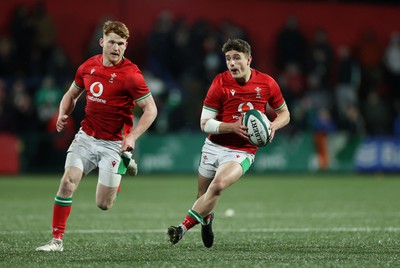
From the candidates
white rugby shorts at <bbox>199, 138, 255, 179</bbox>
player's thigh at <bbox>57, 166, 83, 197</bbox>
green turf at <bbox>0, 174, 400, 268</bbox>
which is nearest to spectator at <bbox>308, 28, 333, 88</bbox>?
green turf at <bbox>0, 174, 400, 268</bbox>

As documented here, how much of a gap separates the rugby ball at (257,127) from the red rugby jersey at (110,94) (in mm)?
995

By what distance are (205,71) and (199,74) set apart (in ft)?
0.56

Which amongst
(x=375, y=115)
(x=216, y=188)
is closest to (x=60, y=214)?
(x=216, y=188)

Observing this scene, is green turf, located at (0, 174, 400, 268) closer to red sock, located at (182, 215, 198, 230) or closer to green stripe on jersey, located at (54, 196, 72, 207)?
red sock, located at (182, 215, 198, 230)

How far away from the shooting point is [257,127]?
8.40 meters

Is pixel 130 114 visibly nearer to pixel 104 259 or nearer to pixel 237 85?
pixel 237 85

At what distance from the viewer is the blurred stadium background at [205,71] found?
20984mm

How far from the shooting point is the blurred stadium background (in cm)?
2098

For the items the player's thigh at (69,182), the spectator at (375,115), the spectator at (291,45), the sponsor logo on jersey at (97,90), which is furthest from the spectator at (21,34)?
the player's thigh at (69,182)

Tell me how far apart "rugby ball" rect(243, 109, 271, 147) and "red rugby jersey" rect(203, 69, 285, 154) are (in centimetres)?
41

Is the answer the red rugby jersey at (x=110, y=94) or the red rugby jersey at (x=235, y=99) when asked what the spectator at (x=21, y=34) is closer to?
the red rugby jersey at (x=110, y=94)

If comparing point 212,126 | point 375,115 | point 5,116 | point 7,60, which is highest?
point 212,126

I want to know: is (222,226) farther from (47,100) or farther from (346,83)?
(346,83)

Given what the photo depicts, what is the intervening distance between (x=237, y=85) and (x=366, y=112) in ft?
51.9
